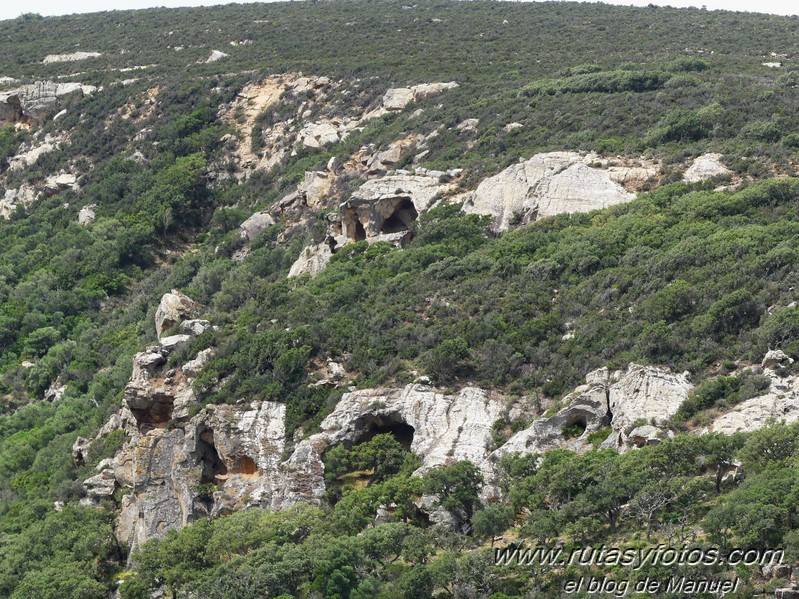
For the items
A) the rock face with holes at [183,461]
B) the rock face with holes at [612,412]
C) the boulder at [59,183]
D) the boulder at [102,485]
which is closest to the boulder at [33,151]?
the boulder at [59,183]

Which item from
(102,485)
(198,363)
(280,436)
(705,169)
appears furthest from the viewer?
(705,169)

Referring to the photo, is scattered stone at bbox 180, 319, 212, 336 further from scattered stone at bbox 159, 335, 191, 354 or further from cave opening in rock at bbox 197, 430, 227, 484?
cave opening in rock at bbox 197, 430, 227, 484

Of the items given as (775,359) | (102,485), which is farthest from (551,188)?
(102,485)

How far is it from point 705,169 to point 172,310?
2560 cm

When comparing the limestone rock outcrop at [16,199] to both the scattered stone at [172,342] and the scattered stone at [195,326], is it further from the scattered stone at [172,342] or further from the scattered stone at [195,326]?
the scattered stone at [172,342]

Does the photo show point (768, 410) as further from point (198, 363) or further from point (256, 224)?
point (256, 224)

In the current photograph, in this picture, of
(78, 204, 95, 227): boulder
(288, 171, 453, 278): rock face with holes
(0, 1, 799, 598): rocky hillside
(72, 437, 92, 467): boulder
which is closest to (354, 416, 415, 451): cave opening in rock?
(0, 1, 799, 598): rocky hillside

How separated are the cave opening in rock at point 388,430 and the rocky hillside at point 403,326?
13 cm

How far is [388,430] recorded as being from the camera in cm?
4706

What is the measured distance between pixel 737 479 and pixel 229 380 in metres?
21.5

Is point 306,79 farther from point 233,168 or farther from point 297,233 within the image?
point 297,233

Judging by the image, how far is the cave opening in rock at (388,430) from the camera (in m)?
46.6

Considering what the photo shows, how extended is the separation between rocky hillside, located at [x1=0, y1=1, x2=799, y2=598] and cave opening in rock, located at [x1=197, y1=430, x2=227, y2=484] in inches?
4.8

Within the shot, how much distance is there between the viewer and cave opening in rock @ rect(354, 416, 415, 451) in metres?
46.6
